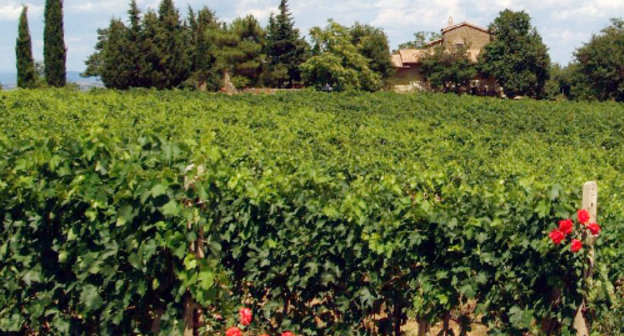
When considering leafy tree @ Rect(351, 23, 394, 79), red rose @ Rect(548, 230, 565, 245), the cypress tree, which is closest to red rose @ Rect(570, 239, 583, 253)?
red rose @ Rect(548, 230, 565, 245)

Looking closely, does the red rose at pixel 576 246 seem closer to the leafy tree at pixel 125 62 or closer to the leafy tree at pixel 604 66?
the leafy tree at pixel 125 62

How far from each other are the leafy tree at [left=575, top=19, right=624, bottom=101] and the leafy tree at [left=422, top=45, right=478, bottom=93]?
9.74 m

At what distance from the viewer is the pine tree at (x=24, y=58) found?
49.4 m

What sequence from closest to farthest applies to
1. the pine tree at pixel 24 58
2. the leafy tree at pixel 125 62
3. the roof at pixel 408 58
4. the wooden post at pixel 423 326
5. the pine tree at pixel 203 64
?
the wooden post at pixel 423 326 < the pine tree at pixel 24 58 < the leafy tree at pixel 125 62 < the pine tree at pixel 203 64 < the roof at pixel 408 58

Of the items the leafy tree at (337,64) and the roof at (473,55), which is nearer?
the leafy tree at (337,64)

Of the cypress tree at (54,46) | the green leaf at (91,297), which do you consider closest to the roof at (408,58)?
the cypress tree at (54,46)

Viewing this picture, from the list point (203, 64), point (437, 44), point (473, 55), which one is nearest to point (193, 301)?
point (203, 64)

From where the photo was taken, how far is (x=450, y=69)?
201 feet

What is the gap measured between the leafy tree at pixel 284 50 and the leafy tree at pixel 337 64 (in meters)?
1.70

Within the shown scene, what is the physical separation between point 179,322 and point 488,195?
251 cm

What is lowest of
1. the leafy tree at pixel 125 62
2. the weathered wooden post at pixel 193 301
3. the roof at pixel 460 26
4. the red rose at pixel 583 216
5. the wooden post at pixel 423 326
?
the wooden post at pixel 423 326

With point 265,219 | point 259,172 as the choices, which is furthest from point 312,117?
point 265,219

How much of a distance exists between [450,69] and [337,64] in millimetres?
11783

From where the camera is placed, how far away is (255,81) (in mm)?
62594
